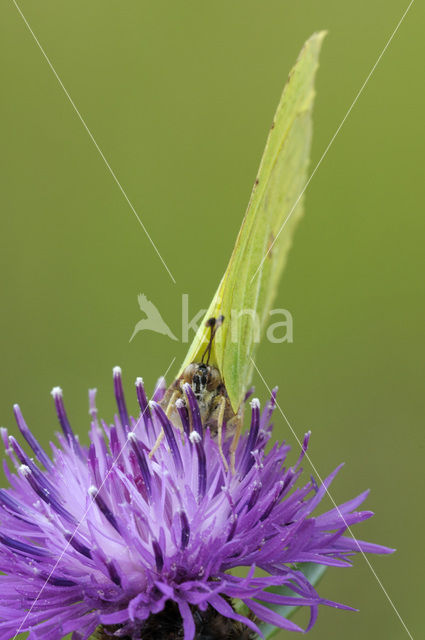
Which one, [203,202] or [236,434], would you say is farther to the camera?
[203,202]

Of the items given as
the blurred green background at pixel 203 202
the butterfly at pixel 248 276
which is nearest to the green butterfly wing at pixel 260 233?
the butterfly at pixel 248 276

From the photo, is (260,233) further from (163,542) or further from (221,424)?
(163,542)

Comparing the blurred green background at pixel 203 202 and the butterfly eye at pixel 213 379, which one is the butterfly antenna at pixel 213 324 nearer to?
the butterfly eye at pixel 213 379

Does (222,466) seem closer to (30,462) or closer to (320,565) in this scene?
(320,565)

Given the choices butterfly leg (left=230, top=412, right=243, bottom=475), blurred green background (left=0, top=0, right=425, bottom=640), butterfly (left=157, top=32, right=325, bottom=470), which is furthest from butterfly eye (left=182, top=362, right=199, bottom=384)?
blurred green background (left=0, top=0, right=425, bottom=640)

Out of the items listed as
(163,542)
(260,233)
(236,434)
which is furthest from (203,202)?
(163,542)

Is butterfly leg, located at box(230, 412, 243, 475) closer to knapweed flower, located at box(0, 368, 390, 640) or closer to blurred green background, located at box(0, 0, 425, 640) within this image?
knapweed flower, located at box(0, 368, 390, 640)
